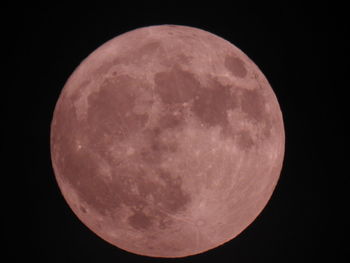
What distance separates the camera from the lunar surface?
163 inches

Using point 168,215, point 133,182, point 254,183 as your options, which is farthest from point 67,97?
point 254,183

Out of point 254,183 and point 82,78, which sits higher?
point 82,78

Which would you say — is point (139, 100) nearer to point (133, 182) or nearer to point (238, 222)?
point (133, 182)

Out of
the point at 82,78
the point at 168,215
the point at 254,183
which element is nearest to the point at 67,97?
the point at 82,78

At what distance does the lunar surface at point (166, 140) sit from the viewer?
163 inches

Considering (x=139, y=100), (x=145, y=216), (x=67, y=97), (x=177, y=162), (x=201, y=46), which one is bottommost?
(x=145, y=216)

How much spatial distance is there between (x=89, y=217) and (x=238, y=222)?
140cm

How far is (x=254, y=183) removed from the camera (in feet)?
15.0

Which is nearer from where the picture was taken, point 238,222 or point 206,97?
point 206,97

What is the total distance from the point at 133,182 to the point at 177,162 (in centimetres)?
41

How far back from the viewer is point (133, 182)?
4.20 metres

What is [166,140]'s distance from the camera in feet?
13.5

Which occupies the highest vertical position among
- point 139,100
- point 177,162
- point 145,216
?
point 139,100

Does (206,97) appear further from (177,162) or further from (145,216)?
(145,216)
